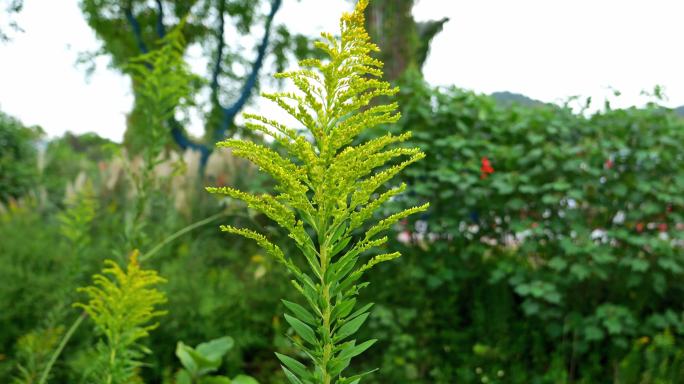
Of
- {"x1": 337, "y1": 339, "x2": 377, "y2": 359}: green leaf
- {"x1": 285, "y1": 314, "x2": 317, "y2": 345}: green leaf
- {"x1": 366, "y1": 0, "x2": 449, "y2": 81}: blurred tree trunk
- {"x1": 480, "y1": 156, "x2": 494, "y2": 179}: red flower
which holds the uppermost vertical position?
{"x1": 366, "y1": 0, "x2": 449, "y2": 81}: blurred tree trunk

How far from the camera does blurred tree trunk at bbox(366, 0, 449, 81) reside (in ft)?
24.1

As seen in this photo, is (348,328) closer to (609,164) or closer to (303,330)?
(303,330)

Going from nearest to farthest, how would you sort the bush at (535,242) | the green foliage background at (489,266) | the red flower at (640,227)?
the green foliage background at (489,266) → the bush at (535,242) → the red flower at (640,227)

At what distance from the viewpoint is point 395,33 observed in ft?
24.2

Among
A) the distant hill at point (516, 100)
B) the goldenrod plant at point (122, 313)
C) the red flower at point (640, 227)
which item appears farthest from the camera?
the distant hill at point (516, 100)

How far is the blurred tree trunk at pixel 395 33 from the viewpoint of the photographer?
24.1 feet

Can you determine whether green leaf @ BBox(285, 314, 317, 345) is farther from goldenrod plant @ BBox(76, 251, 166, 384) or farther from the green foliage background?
the green foliage background

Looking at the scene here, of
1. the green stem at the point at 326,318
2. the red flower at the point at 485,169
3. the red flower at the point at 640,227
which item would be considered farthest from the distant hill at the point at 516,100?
the green stem at the point at 326,318

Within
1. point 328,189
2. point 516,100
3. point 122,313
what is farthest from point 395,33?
point 328,189

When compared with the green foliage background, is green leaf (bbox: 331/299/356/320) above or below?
below

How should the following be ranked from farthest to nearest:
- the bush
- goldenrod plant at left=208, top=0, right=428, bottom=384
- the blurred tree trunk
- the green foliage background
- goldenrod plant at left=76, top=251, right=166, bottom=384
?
the blurred tree trunk
the bush
the green foliage background
goldenrod plant at left=76, top=251, right=166, bottom=384
goldenrod plant at left=208, top=0, right=428, bottom=384

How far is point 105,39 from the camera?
45.9 feet

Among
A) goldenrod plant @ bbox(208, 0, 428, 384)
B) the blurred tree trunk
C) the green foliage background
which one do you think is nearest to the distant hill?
the green foliage background

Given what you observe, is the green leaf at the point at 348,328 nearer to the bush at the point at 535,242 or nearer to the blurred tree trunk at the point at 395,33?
the bush at the point at 535,242
